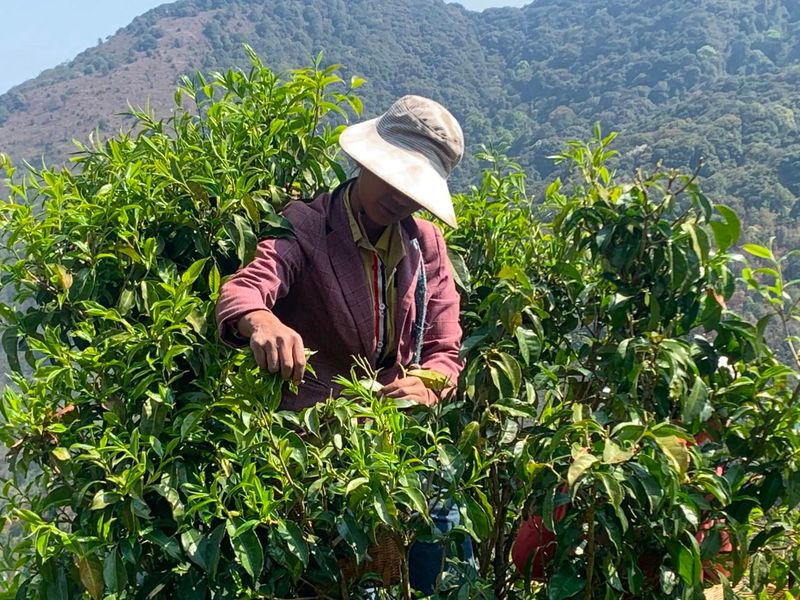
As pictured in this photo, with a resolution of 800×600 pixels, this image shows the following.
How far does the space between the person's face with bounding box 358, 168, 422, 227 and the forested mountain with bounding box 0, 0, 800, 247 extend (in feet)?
73.6

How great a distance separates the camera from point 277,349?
179cm

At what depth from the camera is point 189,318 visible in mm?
1912

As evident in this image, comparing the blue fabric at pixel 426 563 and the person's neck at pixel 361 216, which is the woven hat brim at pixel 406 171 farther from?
the blue fabric at pixel 426 563

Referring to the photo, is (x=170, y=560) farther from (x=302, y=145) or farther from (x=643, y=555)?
(x=302, y=145)

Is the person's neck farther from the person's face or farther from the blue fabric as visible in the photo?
the blue fabric

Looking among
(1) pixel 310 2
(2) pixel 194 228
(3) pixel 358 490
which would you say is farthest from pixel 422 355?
(1) pixel 310 2

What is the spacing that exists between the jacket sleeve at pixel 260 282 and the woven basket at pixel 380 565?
54 cm

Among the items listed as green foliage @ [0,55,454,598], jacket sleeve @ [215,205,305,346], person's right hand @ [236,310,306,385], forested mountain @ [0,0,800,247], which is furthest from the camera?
forested mountain @ [0,0,800,247]

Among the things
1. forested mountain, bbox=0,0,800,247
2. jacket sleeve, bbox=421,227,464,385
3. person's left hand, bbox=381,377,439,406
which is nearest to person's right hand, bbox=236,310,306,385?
person's left hand, bbox=381,377,439,406

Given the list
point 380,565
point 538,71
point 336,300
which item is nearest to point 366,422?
point 380,565

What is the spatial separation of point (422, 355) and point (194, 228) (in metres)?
0.71

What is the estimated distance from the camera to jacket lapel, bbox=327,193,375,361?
2.33m

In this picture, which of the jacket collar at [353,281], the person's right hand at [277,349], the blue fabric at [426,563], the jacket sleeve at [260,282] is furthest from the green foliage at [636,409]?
the jacket sleeve at [260,282]

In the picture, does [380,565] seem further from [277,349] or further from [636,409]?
[636,409]
